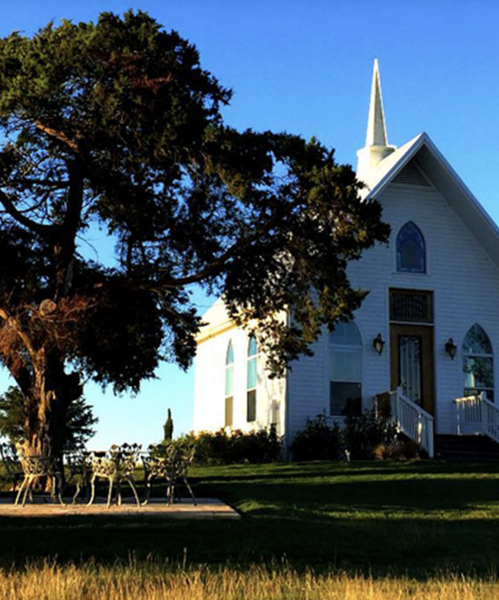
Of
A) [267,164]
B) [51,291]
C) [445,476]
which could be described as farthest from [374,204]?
[51,291]

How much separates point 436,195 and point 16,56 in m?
12.2

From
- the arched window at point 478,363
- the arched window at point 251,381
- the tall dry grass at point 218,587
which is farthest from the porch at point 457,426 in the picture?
the tall dry grass at point 218,587

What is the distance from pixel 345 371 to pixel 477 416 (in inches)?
140

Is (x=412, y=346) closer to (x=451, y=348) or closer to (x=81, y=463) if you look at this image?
(x=451, y=348)

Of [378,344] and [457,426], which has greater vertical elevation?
[378,344]

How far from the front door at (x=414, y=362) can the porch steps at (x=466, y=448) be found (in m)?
1.28

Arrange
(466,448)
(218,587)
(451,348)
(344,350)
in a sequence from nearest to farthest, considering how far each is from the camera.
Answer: (218,587) < (466,448) < (344,350) < (451,348)

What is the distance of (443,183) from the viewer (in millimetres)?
26688

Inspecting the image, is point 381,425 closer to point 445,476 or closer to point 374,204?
point 445,476

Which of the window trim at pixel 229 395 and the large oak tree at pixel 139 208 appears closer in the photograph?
the large oak tree at pixel 139 208

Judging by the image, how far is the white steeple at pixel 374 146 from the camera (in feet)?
99.2

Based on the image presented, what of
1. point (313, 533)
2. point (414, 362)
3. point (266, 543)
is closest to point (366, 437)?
point (414, 362)

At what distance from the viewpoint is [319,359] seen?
2517 centimetres

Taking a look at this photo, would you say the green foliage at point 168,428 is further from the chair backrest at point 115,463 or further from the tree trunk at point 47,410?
the chair backrest at point 115,463
